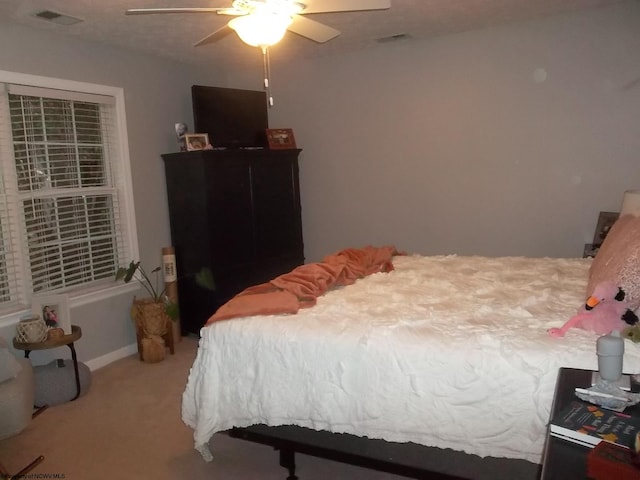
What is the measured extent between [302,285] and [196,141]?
233cm

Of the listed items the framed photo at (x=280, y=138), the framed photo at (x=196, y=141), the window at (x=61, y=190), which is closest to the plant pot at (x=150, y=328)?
the window at (x=61, y=190)

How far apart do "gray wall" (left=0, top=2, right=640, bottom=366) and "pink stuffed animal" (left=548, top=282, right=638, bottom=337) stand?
7.75ft

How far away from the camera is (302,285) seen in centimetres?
271

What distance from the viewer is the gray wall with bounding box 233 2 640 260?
13.0 feet

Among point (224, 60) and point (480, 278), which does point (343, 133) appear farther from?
point (480, 278)

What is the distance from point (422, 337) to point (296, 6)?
1594 mm

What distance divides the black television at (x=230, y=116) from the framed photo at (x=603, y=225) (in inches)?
119

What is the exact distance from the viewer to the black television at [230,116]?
4641 millimetres

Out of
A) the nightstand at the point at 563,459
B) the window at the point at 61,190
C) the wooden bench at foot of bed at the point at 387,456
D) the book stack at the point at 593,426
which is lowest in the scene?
the wooden bench at foot of bed at the point at 387,456

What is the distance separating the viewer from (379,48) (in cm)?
474

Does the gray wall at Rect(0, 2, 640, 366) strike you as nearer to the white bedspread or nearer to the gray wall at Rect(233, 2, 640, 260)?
the gray wall at Rect(233, 2, 640, 260)

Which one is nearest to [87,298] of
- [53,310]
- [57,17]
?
[53,310]

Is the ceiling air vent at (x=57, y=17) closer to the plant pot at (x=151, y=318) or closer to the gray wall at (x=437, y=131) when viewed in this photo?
the gray wall at (x=437, y=131)

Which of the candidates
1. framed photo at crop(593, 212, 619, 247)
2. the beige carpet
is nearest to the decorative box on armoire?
the beige carpet
